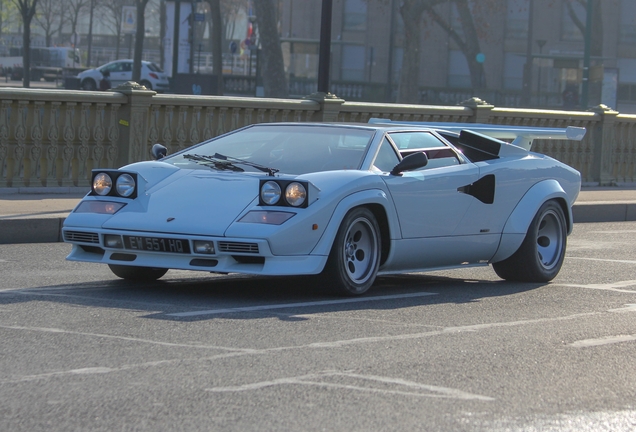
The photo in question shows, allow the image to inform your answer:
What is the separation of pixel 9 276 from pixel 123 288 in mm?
1083

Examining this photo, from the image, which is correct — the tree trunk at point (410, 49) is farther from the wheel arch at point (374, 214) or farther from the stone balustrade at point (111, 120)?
the wheel arch at point (374, 214)

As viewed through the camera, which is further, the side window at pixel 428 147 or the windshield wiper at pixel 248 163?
the side window at pixel 428 147

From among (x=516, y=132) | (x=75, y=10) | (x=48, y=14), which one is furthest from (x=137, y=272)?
(x=48, y=14)

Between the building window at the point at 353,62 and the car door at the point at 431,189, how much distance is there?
6270cm

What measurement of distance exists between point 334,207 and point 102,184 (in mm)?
1621

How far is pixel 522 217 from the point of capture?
856 cm

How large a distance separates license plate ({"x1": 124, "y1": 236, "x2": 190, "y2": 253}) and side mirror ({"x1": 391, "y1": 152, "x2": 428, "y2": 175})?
1662 millimetres

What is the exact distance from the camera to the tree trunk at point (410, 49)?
44.2m

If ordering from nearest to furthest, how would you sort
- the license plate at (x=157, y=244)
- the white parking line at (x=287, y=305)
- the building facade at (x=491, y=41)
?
the white parking line at (x=287, y=305) < the license plate at (x=157, y=244) < the building facade at (x=491, y=41)

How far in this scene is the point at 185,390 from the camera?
4543mm

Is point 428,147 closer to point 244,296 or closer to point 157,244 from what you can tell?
point 244,296

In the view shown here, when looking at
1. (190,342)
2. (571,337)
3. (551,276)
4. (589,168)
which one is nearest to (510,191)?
(551,276)

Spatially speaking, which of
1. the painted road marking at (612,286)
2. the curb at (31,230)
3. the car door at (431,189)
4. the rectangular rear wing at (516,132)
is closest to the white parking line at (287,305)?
the car door at (431,189)

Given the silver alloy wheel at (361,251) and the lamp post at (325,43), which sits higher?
the lamp post at (325,43)
